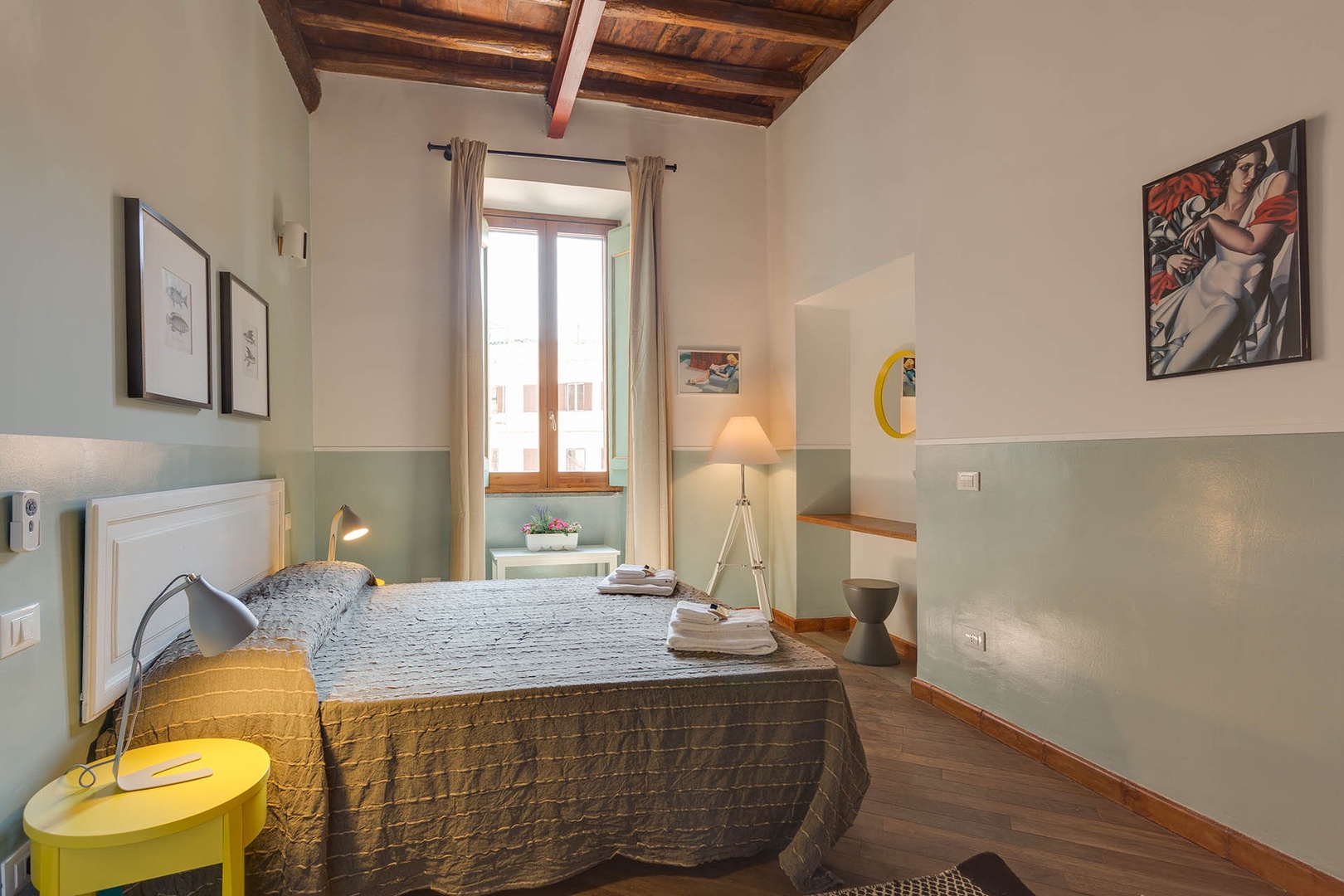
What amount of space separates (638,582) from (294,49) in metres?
3.25

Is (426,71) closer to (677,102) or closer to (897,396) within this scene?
(677,102)

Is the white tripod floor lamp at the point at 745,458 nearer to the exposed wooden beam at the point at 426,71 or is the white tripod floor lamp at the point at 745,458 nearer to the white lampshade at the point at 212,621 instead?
the exposed wooden beam at the point at 426,71

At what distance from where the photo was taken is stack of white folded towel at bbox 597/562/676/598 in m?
3.15

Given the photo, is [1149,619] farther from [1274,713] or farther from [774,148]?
[774,148]

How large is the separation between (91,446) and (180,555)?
55 centimetres

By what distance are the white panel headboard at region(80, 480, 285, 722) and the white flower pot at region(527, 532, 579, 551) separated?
2.11 m

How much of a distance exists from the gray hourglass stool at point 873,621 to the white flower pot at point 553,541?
1831 mm

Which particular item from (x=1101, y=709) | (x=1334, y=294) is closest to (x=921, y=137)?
(x=1334, y=294)

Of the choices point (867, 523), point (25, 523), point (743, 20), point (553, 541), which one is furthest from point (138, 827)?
point (743, 20)

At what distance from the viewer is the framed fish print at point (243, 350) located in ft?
8.72

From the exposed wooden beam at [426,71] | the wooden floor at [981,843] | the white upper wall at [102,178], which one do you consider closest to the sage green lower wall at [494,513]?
the white upper wall at [102,178]

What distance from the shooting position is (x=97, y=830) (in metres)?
1.33

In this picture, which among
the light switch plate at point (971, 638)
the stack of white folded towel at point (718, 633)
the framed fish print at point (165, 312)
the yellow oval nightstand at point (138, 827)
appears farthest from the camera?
the light switch plate at point (971, 638)

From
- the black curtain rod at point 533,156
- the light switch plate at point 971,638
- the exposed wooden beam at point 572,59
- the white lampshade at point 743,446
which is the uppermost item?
the exposed wooden beam at point 572,59
